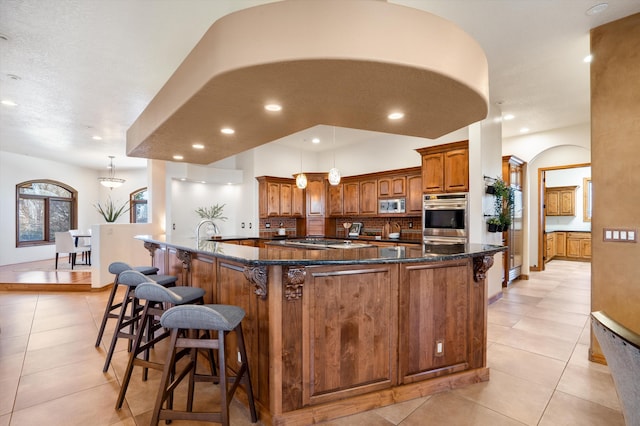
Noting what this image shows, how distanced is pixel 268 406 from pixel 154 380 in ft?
3.84

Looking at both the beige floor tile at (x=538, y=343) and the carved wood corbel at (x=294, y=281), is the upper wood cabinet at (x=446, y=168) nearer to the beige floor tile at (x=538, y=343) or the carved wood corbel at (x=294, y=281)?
the beige floor tile at (x=538, y=343)

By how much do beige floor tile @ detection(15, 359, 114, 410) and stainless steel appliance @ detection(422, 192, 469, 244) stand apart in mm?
4503

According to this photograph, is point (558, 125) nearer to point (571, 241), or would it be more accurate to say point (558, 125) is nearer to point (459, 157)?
point (459, 157)

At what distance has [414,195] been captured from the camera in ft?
18.8

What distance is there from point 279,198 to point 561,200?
8366 mm

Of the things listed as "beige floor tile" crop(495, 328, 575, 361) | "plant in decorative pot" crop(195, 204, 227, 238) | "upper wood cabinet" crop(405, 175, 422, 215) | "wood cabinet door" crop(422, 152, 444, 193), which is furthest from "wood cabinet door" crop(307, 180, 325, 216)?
"beige floor tile" crop(495, 328, 575, 361)

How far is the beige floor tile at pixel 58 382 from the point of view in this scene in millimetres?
2271

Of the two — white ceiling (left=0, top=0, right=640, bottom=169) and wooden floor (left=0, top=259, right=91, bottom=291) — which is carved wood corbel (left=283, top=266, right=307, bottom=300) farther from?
wooden floor (left=0, top=259, right=91, bottom=291)

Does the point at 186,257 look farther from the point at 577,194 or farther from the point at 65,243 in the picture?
the point at 577,194

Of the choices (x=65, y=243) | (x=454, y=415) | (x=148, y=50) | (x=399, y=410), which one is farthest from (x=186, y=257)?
(x=65, y=243)

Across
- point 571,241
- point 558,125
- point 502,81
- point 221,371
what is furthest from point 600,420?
point 571,241

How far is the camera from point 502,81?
3.95 meters

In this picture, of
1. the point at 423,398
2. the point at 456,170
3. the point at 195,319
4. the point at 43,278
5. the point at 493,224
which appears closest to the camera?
the point at 195,319

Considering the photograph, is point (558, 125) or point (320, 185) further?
point (320, 185)
